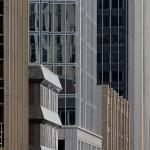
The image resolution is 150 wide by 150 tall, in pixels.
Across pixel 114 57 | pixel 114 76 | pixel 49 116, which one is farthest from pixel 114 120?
pixel 49 116

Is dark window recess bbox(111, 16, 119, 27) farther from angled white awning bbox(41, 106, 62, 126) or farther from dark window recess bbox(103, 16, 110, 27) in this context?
angled white awning bbox(41, 106, 62, 126)

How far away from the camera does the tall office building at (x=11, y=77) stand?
68188 mm

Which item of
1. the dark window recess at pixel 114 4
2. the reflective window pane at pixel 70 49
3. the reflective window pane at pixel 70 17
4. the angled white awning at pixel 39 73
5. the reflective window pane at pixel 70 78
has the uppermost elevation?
the dark window recess at pixel 114 4

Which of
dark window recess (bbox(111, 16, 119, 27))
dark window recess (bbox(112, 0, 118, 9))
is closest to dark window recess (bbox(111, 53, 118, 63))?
dark window recess (bbox(111, 16, 119, 27))

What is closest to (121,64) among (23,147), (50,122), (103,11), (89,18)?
(103,11)

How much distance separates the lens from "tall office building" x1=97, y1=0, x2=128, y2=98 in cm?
18338

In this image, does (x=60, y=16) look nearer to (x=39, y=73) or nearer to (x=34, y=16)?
(x=34, y=16)

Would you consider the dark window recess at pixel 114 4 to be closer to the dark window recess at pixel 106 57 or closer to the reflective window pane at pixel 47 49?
the dark window recess at pixel 106 57

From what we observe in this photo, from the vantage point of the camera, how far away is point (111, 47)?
18450cm

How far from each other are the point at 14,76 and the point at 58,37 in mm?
46074

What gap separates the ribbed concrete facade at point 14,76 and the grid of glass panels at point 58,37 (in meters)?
43.1

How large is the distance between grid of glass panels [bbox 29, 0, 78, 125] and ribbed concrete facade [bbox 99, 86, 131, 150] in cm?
2425

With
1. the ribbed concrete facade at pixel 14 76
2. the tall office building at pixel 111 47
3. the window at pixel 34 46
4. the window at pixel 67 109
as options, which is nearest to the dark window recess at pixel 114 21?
the tall office building at pixel 111 47

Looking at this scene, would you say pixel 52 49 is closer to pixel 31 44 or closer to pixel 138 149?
pixel 31 44
